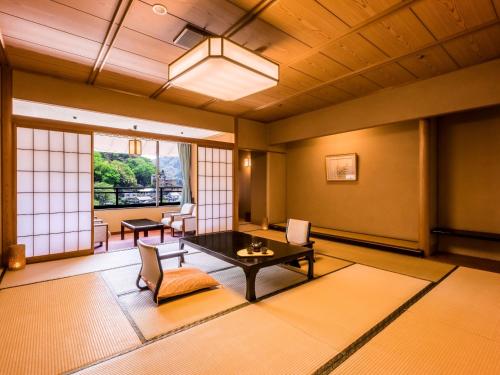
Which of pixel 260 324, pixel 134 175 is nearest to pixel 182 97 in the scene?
pixel 260 324

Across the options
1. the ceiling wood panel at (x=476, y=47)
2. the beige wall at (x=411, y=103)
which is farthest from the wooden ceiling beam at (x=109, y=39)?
the beige wall at (x=411, y=103)

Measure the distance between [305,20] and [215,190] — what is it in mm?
3998

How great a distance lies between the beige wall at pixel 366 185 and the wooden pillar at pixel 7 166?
18.0 ft

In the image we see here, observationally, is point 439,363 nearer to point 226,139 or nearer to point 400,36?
point 400,36

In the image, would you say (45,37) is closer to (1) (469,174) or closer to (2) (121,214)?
(2) (121,214)

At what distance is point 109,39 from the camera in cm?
286

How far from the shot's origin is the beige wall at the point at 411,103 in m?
3.43

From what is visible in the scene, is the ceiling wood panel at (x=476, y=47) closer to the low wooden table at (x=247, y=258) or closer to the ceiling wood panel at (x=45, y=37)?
the low wooden table at (x=247, y=258)

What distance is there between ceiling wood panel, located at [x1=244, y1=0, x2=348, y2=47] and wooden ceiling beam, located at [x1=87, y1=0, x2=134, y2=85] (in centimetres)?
123

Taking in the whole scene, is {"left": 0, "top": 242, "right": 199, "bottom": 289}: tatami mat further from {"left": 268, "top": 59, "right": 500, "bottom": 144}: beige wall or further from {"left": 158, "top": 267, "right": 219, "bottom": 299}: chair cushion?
{"left": 268, "top": 59, "right": 500, "bottom": 144}: beige wall

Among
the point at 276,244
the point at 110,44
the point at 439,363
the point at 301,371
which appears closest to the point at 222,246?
the point at 276,244

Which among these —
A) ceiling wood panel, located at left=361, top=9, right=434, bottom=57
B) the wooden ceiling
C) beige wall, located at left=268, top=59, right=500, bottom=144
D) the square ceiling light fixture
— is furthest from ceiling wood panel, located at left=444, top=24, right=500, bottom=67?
the square ceiling light fixture

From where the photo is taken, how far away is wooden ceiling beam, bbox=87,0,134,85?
7.70 ft

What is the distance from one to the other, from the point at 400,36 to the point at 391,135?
8.29 ft
